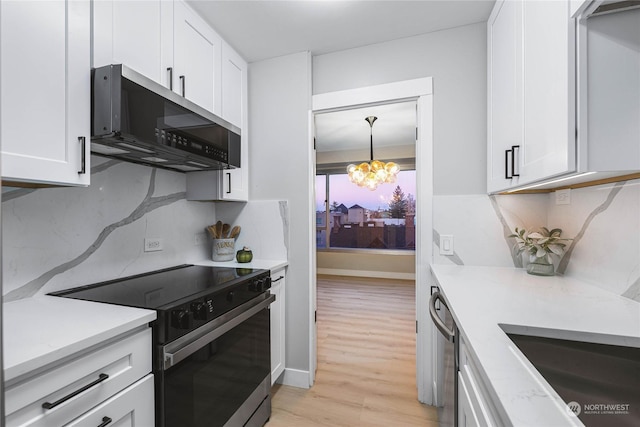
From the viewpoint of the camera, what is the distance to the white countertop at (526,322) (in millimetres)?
543

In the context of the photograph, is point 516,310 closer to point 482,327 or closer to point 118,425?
point 482,327

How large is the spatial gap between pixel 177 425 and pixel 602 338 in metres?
1.40

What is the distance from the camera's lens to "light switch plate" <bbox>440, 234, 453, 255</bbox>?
1.86 meters

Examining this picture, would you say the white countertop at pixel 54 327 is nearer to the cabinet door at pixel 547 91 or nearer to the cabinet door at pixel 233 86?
the cabinet door at pixel 233 86

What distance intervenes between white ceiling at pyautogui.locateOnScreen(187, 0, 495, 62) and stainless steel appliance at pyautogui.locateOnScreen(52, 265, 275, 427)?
5.03ft

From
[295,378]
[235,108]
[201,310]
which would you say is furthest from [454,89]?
[295,378]

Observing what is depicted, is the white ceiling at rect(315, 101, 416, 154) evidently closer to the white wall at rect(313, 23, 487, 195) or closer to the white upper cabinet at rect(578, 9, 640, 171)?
the white wall at rect(313, 23, 487, 195)

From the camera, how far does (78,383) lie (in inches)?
31.9

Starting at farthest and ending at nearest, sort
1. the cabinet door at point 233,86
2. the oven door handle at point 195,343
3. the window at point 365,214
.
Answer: the window at point 365,214 → the cabinet door at point 233,86 → the oven door handle at point 195,343

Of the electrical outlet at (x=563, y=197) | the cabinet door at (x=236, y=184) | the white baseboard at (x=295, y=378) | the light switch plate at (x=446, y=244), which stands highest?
the cabinet door at (x=236, y=184)

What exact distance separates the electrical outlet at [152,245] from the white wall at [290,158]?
728 millimetres

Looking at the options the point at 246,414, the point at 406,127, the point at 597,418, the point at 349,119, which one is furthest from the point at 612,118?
the point at 406,127

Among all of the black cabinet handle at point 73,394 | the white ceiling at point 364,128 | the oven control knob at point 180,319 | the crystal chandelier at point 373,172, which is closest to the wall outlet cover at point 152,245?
the oven control knob at point 180,319

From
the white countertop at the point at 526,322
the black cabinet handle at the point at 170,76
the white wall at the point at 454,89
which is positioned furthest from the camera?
the white wall at the point at 454,89
